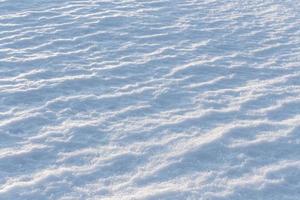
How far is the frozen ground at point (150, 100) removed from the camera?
3.69m

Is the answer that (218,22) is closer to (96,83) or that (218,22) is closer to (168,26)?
(168,26)

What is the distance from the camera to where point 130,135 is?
4211 mm

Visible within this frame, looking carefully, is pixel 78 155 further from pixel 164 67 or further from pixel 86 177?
pixel 164 67

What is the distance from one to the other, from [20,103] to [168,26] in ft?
7.97

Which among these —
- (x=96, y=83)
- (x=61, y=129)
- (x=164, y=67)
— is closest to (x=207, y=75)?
(x=164, y=67)

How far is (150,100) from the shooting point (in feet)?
15.6

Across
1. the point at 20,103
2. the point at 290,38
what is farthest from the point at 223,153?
the point at 290,38

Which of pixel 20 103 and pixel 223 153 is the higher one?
pixel 20 103

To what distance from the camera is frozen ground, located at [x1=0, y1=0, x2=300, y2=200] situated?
3.69m

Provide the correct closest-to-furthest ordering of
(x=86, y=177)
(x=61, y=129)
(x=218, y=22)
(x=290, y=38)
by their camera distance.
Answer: (x=86, y=177) → (x=61, y=129) → (x=290, y=38) → (x=218, y=22)

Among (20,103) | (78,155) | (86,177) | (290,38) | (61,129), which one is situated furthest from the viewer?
(290,38)

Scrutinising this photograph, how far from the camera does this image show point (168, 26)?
21.1 feet

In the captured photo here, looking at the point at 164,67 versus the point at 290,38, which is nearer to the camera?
the point at 164,67

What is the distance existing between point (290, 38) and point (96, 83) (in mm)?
2476
